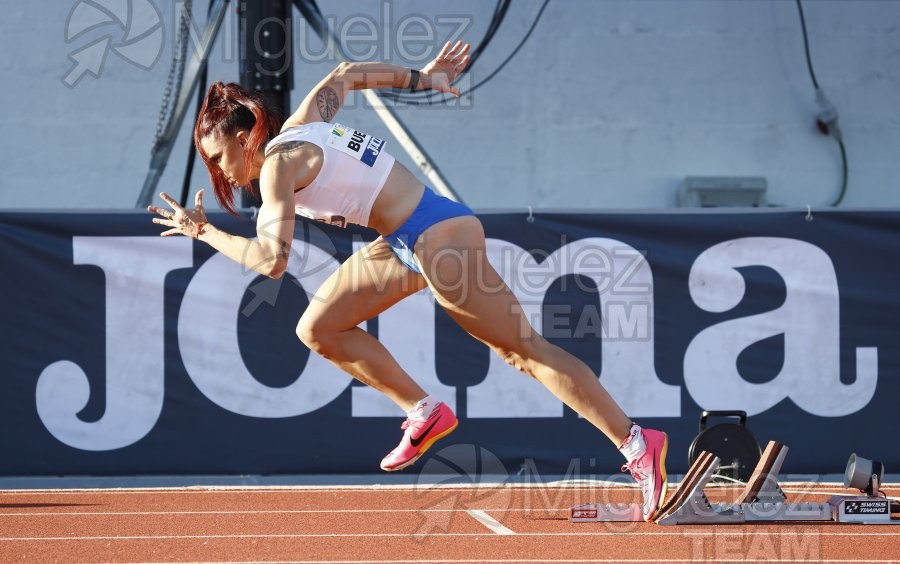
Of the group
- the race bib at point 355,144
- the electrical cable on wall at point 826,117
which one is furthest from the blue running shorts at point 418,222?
the electrical cable on wall at point 826,117

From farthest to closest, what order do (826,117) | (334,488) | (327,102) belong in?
(826,117) → (334,488) → (327,102)

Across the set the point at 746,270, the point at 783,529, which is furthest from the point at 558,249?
the point at 783,529

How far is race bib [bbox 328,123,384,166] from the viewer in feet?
14.7

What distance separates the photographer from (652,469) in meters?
4.84

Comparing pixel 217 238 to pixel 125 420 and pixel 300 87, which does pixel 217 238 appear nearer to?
pixel 125 420

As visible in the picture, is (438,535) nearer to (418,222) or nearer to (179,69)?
(418,222)

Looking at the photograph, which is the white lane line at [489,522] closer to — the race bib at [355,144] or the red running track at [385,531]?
the red running track at [385,531]

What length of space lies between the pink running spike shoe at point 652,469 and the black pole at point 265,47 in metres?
3.49

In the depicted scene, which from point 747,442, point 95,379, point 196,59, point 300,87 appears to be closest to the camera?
point 747,442

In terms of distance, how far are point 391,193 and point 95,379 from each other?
10.2ft

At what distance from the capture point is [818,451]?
698 cm

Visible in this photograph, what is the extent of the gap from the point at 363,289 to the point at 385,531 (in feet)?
3.70

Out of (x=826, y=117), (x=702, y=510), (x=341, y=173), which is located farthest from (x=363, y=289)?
(x=826, y=117)

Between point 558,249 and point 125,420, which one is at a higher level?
point 558,249
